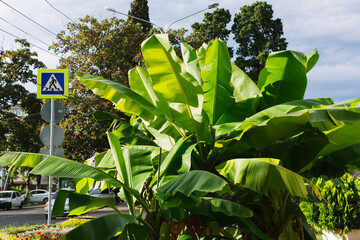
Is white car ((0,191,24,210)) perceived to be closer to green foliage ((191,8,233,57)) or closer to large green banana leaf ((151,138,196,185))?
green foliage ((191,8,233,57))

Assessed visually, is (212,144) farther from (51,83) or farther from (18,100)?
(18,100)

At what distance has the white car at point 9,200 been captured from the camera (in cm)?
2997

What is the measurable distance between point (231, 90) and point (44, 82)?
5849 mm

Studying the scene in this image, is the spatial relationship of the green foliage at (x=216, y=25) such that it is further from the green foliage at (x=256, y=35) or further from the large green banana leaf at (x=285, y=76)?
the large green banana leaf at (x=285, y=76)

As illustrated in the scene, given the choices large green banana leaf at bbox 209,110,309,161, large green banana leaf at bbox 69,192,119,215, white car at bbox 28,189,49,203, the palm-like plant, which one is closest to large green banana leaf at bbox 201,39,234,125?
the palm-like plant

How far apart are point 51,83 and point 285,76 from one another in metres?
5.98

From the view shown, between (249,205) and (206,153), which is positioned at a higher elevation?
(206,153)

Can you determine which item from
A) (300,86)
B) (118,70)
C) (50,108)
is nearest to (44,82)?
(50,108)

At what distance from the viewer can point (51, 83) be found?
325 inches

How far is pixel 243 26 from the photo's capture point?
36219mm

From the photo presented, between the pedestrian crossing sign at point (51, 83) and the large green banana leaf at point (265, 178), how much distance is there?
6271 millimetres

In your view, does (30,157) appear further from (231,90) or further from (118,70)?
(118,70)

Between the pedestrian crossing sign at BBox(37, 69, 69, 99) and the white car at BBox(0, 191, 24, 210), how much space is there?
25397 mm

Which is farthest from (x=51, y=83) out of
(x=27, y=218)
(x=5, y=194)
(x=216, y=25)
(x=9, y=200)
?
(x=216, y=25)
